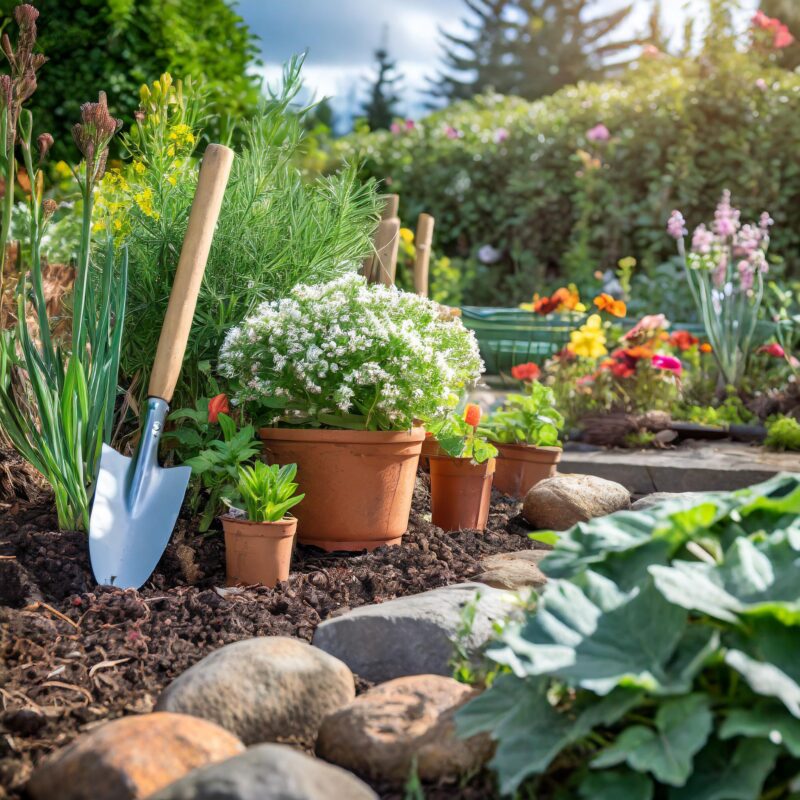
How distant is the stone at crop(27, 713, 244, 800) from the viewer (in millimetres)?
1288

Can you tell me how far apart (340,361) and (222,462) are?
1.33ft

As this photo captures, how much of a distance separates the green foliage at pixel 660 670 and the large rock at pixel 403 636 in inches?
16.3

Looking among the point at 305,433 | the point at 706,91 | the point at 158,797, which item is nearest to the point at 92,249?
the point at 305,433

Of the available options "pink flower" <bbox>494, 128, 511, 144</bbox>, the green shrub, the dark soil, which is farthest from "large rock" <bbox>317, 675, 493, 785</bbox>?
"pink flower" <bbox>494, 128, 511, 144</bbox>

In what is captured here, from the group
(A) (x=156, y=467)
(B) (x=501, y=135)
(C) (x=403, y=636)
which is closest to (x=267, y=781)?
(C) (x=403, y=636)

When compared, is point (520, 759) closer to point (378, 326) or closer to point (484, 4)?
point (378, 326)

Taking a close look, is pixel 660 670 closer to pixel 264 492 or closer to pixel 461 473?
pixel 264 492

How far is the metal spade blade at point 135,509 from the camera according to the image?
7.45 ft

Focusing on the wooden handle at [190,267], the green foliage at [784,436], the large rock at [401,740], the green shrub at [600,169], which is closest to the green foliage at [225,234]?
the wooden handle at [190,267]

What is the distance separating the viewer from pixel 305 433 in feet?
8.32

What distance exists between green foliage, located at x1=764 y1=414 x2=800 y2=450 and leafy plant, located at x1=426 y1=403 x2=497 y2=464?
219 centimetres

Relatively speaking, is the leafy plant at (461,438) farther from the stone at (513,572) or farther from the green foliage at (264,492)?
the green foliage at (264,492)

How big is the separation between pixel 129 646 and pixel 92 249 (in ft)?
4.99

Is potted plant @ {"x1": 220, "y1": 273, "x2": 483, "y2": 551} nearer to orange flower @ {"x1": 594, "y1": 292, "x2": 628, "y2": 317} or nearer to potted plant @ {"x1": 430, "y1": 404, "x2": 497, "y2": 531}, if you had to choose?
potted plant @ {"x1": 430, "y1": 404, "x2": 497, "y2": 531}
